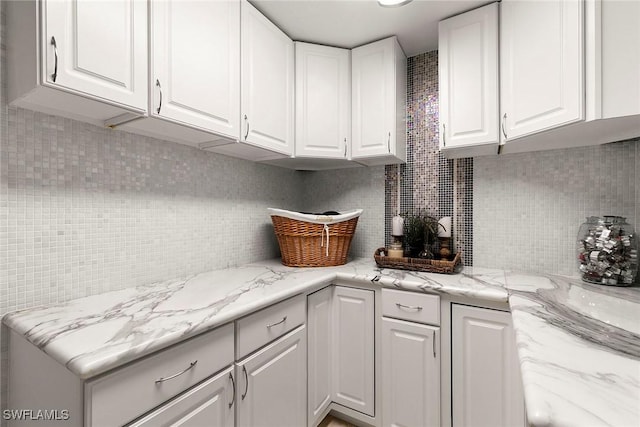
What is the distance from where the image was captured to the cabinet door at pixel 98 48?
2.77 ft

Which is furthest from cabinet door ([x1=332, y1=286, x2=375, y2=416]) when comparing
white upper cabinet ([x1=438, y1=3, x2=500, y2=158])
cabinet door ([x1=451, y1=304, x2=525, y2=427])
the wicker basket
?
white upper cabinet ([x1=438, y1=3, x2=500, y2=158])

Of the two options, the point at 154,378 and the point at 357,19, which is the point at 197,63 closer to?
the point at 357,19

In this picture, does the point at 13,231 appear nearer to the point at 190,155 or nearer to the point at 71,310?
the point at 71,310

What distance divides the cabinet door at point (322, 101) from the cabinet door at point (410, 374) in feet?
3.56

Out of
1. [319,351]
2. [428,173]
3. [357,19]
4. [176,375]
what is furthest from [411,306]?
[357,19]

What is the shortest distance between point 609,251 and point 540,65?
0.88 metres

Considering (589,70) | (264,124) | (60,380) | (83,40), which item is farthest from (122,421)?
(589,70)

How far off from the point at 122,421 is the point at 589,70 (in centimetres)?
185

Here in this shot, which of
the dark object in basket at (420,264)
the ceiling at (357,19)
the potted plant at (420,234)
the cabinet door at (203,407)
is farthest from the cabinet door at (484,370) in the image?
the ceiling at (357,19)

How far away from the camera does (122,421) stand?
754mm

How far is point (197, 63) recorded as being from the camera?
123 centimetres

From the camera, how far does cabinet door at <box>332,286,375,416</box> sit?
1.58 metres

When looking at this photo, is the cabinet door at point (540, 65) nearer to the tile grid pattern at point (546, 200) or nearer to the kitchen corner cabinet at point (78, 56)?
the tile grid pattern at point (546, 200)

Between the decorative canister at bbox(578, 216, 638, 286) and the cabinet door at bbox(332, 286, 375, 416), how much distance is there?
1022mm
